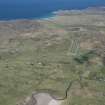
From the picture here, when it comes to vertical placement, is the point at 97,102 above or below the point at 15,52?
below

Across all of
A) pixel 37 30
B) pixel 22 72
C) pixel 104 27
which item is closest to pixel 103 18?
pixel 104 27

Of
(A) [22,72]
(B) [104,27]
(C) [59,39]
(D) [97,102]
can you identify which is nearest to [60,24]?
(B) [104,27]

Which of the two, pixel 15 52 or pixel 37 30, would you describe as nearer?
pixel 15 52

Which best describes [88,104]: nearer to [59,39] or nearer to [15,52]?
[15,52]

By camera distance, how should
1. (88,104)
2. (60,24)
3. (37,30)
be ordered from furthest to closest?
(60,24) → (37,30) → (88,104)

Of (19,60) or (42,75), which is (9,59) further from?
(42,75)

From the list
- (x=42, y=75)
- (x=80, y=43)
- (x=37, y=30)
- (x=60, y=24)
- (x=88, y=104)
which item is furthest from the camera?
(x=60, y=24)
